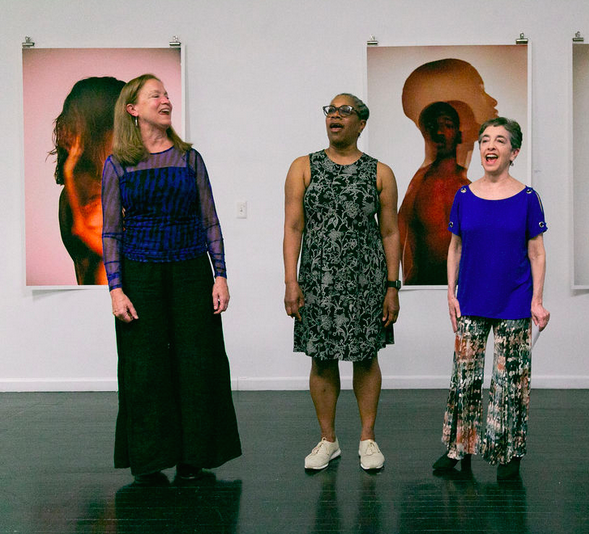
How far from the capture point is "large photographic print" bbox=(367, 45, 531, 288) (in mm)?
4457

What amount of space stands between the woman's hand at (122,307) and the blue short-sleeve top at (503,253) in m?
1.30

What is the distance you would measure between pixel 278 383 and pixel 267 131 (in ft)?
5.33

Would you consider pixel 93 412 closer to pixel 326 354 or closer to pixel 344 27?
pixel 326 354

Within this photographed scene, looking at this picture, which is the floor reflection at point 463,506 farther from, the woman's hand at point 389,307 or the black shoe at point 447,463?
the woman's hand at point 389,307

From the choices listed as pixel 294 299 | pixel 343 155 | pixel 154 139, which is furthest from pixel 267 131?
pixel 294 299

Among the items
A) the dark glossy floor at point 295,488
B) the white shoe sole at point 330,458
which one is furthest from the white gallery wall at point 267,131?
the white shoe sole at point 330,458

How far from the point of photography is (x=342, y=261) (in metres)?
2.79

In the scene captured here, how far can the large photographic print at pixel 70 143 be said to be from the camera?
4.50 metres

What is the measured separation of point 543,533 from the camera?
7.19ft

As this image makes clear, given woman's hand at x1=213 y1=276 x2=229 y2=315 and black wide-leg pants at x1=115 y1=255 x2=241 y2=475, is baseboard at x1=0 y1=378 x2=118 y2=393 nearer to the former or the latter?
black wide-leg pants at x1=115 y1=255 x2=241 y2=475

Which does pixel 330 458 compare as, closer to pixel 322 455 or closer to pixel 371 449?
pixel 322 455

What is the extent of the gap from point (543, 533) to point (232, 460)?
1.32m

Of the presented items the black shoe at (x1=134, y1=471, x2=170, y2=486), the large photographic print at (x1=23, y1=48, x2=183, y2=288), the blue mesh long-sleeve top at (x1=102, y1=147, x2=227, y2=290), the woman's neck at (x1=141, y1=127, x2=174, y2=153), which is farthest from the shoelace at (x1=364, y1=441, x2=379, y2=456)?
the large photographic print at (x1=23, y1=48, x2=183, y2=288)

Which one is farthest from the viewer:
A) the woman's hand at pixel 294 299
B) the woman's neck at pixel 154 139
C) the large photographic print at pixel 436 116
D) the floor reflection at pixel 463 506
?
the large photographic print at pixel 436 116
